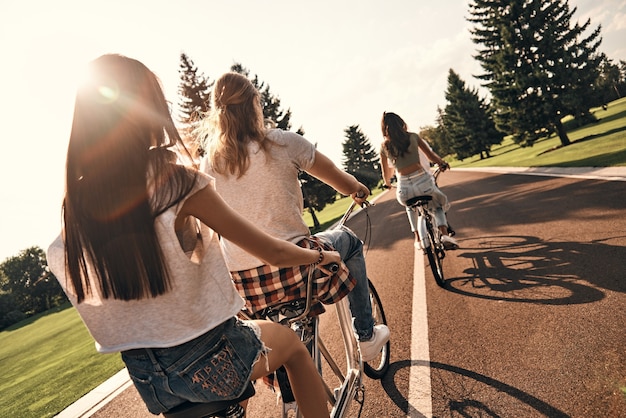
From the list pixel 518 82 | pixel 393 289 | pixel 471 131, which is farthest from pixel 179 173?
pixel 471 131

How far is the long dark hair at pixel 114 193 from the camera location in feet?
4.37

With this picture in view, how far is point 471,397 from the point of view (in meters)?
2.83

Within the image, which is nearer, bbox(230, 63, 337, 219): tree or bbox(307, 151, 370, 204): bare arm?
bbox(307, 151, 370, 204): bare arm

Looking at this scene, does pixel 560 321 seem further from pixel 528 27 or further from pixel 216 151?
pixel 528 27

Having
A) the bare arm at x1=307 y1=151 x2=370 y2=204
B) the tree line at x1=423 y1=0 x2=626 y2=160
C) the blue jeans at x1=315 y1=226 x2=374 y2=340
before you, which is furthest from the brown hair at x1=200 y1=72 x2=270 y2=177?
the tree line at x1=423 y1=0 x2=626 y2=160

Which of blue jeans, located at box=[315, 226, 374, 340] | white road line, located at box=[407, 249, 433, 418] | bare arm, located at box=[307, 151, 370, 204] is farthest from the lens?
blue jeans, located at box=[315, 226, 374, 340]

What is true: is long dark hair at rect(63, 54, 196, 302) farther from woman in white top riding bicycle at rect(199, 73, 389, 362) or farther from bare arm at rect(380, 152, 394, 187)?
bare arm at rect(380, 152, 394, 187)

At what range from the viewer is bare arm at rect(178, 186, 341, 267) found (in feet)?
4.69

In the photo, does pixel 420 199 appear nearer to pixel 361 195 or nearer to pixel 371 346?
pixel 361 195

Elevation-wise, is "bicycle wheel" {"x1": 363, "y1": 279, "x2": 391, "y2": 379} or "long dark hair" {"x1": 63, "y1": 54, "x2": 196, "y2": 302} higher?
"long dark hair" {"x1": 63, "y1": 54, "x2": 196, "y2": 302}

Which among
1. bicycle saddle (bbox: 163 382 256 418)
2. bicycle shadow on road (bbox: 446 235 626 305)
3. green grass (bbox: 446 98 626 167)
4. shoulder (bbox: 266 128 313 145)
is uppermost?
shoulder (bbox: 266 128 313 145)

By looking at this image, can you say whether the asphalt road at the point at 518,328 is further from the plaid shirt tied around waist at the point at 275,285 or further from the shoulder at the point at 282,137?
the shoulder at the point at 282,137

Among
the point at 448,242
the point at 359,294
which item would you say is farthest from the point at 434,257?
the point at 359,294

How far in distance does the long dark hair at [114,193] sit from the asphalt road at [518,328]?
2.39 metres
